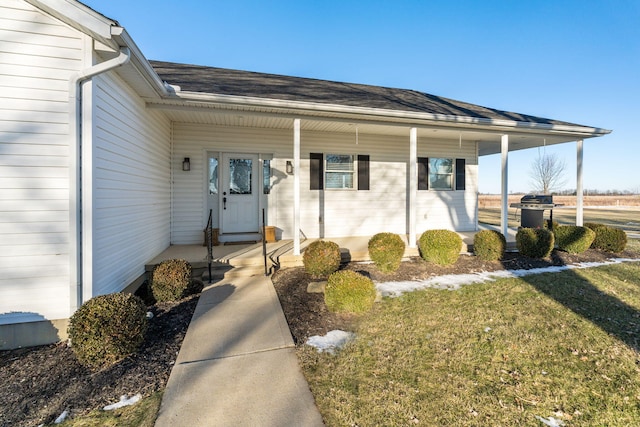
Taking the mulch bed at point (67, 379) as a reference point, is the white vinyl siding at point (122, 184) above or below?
above

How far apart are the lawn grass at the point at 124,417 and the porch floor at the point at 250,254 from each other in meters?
2.93

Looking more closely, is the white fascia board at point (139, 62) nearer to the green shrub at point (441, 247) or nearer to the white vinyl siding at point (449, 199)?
the green shrub at point (441, 247)

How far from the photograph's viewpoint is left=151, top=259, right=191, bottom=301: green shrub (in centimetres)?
395

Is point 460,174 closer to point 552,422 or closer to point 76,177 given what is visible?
point 552,422

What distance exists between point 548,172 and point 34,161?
98.8 feet

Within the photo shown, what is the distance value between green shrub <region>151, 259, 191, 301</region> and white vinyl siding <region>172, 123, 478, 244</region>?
2.62m

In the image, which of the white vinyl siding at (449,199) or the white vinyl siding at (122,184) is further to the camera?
the white vinyl siding at (449,199)

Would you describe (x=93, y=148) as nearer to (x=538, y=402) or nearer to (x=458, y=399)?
(x=458, y=399)

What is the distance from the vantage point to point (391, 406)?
2.08m

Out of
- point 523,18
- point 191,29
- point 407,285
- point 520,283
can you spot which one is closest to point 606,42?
point 523,18

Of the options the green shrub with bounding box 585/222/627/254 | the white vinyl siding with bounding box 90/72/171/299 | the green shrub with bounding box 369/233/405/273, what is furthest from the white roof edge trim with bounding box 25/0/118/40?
the green shrub with bounding box 585/222/627/254

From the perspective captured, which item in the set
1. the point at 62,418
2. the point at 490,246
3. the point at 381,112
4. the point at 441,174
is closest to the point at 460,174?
the point at 441,174

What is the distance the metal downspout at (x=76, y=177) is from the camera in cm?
294

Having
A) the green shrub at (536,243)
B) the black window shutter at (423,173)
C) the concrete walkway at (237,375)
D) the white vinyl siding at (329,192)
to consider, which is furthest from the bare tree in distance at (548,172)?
the concrete walkway at (237,375)
